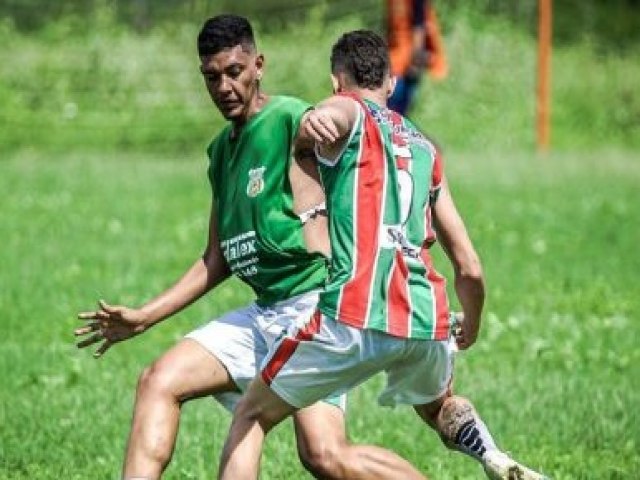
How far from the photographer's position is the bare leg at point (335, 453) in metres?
6.39

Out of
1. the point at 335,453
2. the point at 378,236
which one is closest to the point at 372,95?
the point at 378,236

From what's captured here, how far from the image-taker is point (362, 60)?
633 cm

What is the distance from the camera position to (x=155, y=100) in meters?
26.7

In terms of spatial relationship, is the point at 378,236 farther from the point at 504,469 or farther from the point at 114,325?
the point at 114,325

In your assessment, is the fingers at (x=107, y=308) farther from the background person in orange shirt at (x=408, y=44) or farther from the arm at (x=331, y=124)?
the background person in orange shirt at (x=408, y=44)

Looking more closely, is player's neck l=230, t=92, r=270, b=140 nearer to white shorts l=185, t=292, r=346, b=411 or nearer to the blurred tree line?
white shorts l=185, t=292, r=346, b=411

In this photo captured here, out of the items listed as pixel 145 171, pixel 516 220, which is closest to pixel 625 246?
pixel 516 220

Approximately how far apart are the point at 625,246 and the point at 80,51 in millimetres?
12576

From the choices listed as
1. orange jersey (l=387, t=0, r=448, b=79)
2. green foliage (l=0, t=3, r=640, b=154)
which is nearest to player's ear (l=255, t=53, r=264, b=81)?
orange jersey (l=387, t=0, r=448, b=79)

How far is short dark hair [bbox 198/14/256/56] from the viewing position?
6.80 metres

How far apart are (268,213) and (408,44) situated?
15327mm

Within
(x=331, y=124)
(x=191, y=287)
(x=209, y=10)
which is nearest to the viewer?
(x=331, y=124)

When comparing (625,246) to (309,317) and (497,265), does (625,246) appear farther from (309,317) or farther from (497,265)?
(309,317)

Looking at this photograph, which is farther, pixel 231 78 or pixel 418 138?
pixel 231 78
